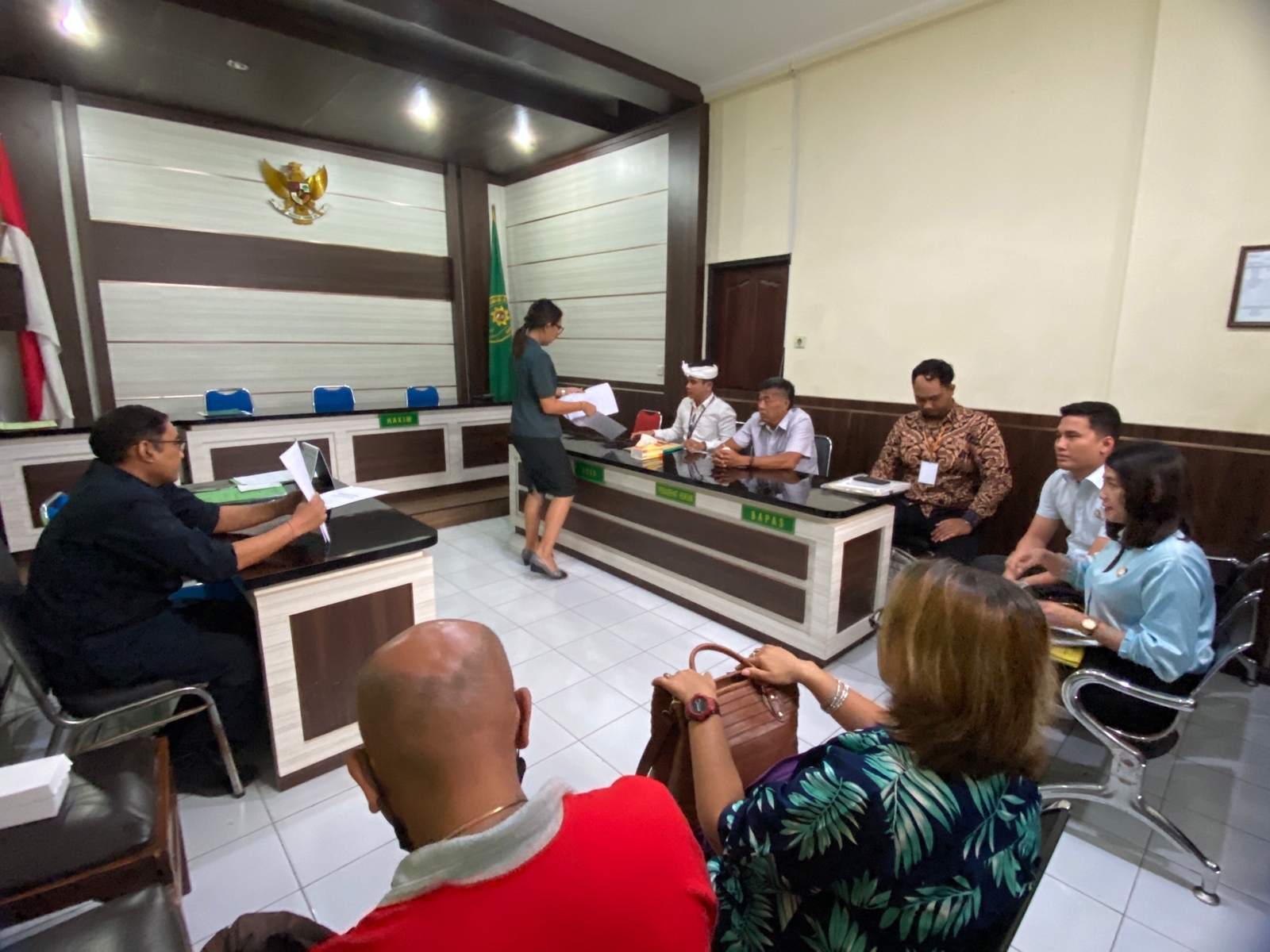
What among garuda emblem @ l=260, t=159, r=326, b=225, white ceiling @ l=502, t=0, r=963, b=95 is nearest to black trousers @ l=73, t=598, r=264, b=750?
white ceiling @ l=502, t=0, r=963, b=95

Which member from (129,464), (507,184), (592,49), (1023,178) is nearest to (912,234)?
(1023,178)

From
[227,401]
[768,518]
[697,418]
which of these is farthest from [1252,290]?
[227,401]

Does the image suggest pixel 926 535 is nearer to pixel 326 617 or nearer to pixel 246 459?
pixel 326 617

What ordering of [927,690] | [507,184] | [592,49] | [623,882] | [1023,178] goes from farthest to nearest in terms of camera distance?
[507,184], [592,49], [1023,178], [927,690], [623,882]

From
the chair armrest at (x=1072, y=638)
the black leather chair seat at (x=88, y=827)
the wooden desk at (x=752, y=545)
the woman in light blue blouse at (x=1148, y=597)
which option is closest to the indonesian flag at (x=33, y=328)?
the wooden desk at (x=752, y=545)

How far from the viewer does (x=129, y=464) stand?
1644 mm

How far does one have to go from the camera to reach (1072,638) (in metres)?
1.73

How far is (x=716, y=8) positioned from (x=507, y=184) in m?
3.63

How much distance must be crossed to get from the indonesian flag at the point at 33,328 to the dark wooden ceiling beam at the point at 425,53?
7.12 ft

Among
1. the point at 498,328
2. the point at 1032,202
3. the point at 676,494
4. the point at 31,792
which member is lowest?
the point at 31,792

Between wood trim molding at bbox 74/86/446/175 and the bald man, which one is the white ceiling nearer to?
wood trim molding at bbox 74/86/446/175

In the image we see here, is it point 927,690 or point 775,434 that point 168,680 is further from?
point 775,434

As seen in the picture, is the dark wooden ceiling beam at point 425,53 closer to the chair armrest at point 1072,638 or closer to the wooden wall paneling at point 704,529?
the wooden wall paneling at point 704,529

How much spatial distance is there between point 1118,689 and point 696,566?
6.03 feet
